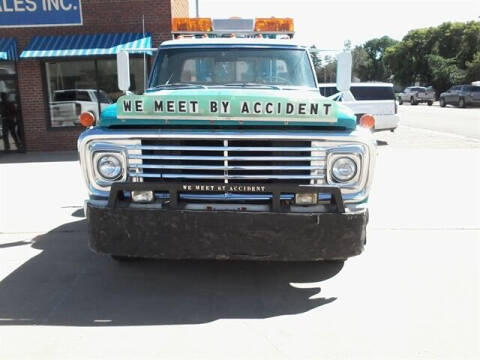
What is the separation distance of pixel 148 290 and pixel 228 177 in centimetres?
129

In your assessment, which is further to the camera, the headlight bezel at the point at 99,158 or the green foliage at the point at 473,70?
the green foliage at the point at 473,70

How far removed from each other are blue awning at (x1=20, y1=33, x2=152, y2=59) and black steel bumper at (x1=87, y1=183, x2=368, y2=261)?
29.3 ft

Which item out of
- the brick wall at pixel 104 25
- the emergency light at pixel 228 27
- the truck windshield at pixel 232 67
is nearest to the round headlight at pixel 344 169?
the truck windshield at pixel 232 67

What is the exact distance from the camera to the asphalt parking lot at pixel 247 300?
10.7 ft

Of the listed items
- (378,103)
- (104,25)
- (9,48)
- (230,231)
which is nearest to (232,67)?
(230,231)

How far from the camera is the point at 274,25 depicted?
6.36 m

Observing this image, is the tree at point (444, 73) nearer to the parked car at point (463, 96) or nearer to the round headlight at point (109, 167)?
the parked car at point (463, 96)

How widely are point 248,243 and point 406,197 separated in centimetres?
484

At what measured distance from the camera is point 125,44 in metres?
12.1

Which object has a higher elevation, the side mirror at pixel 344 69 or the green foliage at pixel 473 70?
the green foliage at pixel 473 70

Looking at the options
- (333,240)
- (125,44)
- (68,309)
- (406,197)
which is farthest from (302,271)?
(125,44)

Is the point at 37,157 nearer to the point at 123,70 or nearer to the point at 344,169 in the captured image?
the point at 123,70

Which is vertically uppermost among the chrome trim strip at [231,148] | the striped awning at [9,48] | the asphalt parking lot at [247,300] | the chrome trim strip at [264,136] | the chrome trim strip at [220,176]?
the striped awning at [9,48]

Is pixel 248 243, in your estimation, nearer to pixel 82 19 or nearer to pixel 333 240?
pixel 333 240
